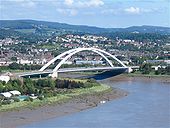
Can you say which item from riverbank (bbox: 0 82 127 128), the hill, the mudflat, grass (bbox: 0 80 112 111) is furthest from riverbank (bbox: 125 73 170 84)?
the hill

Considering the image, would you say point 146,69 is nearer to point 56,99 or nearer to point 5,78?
point 5,78

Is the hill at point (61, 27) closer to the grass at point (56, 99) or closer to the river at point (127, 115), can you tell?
the grass at point (56, 99)

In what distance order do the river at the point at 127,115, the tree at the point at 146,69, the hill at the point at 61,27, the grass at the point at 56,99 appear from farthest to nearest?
1. the hill at the point at 61,27
2. the tree at the point at 146,69
3. the grass at the point at 56,99
4. the river at the point at 127,115

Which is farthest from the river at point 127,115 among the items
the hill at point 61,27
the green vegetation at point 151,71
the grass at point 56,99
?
the hill at point 61,27

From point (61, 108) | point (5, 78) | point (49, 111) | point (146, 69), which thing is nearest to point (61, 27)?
point (146, 69)

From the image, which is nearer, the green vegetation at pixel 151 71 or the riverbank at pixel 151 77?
the riverbank at pixel 151 77

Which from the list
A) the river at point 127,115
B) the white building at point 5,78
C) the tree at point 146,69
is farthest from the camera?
the tree at point 146,69

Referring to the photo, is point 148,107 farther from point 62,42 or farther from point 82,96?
point 62,42
